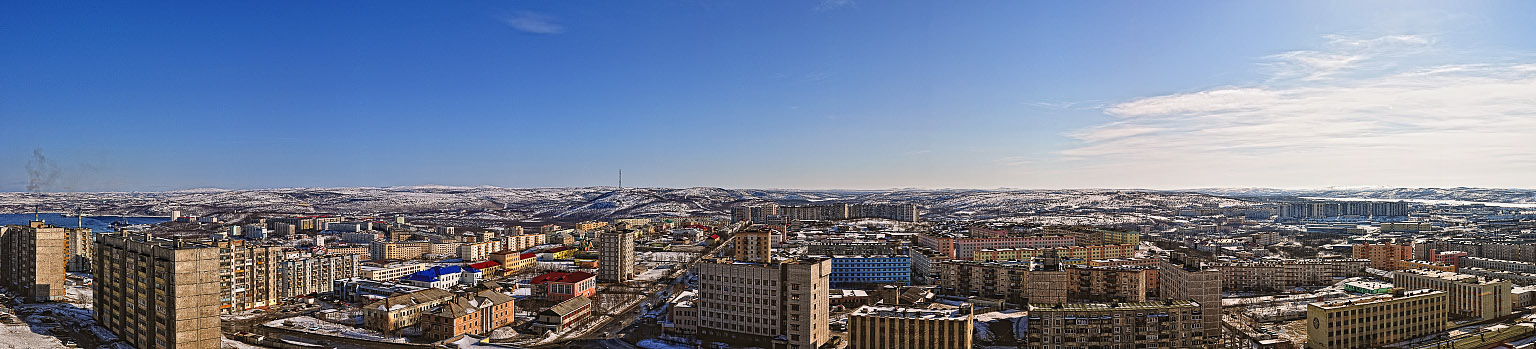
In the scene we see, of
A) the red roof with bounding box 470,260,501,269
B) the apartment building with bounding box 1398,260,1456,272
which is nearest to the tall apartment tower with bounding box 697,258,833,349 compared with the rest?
the red roof with bounding box 470,260,501,269

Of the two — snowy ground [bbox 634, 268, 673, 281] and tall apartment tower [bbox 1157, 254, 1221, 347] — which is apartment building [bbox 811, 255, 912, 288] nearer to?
snowy ground [bbox 634, 268, 673, 281]

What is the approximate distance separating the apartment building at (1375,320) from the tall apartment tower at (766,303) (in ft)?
36.0

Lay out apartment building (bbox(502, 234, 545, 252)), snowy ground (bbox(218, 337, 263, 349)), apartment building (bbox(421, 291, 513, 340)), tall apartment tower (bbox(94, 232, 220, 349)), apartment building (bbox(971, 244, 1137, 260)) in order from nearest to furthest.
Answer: tall apartment tower (bbox(94, 232, 220, 349)), snowy ground (bbox(218, 337, 263, 349)), apartment building (bbox(421, 291, 513, 340)), apartment building (bbox(971, 244, 1137, 260)), apartment building (bbox(502, 234, 545, 252))

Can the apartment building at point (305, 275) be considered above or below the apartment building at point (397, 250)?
above

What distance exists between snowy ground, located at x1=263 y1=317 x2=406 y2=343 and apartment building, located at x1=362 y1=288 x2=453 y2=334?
1.00 ft

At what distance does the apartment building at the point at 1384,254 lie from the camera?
113 ft

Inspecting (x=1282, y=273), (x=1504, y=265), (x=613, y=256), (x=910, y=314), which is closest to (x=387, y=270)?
(x=613, y=256)

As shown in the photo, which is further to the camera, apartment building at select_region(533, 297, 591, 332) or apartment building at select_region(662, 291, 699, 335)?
apartment building at select_region(533, 297, 591, 332)

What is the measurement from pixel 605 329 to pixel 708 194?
98445 mm

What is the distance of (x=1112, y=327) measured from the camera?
1662 cm

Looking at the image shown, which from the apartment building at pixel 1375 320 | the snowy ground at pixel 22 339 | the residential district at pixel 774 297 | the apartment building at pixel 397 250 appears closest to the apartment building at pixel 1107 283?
the residential district at pixel 774 297

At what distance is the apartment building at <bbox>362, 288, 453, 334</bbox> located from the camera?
21.4 m

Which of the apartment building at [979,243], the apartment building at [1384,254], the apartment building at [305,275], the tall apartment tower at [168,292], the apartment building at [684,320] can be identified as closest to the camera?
the tall apartment tower at [168,292]

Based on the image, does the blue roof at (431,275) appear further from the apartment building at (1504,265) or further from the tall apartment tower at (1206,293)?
the apartment building at (1504,265)
